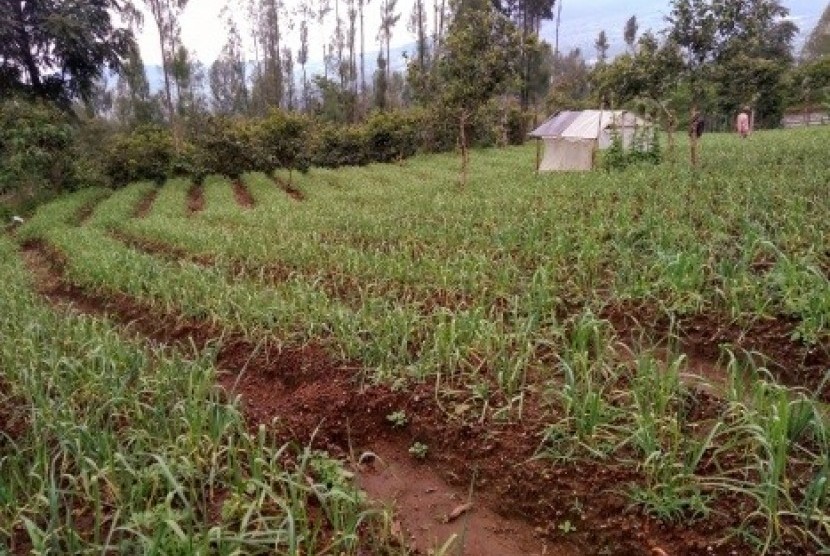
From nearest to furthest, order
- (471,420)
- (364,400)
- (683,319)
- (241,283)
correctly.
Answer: (471,420)
(364,400)
(683,319)
(241,283)

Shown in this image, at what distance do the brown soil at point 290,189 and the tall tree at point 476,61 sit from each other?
6.48m

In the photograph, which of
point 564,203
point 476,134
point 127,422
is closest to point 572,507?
point 127,422

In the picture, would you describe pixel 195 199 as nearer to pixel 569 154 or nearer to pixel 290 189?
pixel 290 189

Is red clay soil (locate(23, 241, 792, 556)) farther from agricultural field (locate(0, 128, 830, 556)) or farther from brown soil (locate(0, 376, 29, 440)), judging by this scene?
brown soil (locate(0, 376, 29, 440))

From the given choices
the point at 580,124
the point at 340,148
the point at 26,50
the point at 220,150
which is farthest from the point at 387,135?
the point at 26,50

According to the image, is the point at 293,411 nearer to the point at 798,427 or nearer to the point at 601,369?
the point at 601,369

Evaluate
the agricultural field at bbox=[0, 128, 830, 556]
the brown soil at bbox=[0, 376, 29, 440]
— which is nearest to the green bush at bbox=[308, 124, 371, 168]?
the agricultural field at bbox=[0, 128, 830, 556]

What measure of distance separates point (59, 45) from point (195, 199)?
421 inches

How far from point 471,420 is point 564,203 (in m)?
6.26

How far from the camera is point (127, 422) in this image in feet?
11.7

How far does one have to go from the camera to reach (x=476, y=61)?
15289 mm

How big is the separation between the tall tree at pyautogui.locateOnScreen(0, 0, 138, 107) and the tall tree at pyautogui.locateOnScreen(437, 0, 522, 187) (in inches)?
683

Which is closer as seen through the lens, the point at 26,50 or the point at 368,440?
the point at 368,440

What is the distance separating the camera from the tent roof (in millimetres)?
22375
